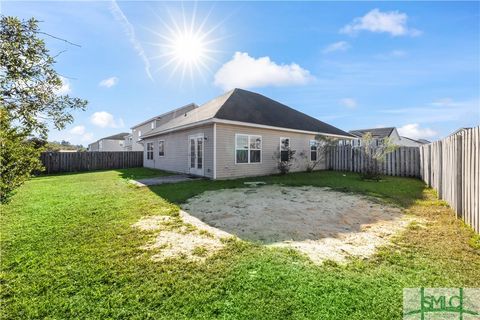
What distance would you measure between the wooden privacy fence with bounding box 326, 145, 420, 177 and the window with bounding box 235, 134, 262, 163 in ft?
19.9

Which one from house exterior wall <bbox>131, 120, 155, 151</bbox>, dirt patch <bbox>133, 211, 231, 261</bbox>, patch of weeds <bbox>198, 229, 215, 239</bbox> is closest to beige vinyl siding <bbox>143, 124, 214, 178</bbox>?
dirt patch <bbox>133, 211, 231, 261</bbox>

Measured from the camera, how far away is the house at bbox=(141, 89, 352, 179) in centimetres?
1130

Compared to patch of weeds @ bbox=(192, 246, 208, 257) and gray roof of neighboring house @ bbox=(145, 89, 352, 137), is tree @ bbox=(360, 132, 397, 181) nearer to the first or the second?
gray roof of neighboring house @ bbox=(145, 89, 352, 137)

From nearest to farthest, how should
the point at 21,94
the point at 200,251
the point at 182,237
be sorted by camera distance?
the point at 21,94
the point at 200,251
the point at 182,237

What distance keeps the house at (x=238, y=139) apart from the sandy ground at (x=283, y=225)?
478 centimetres

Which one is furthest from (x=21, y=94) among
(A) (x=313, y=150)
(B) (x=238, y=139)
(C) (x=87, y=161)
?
(C) (x=87, y=161)

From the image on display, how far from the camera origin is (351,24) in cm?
894

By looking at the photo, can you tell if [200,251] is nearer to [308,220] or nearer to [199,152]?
[308,220]

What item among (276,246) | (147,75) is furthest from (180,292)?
(147,75)

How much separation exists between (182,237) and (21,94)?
10.5 feet

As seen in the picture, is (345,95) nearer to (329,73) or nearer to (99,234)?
(329,73)

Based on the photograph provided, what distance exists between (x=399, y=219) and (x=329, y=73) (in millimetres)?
10054

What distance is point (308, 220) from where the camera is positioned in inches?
192

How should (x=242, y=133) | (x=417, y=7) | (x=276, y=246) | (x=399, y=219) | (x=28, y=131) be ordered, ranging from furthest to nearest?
(x=242, y=133), (x=417, y=7), (x=399, y=219), (x=276, y=246), (x=28, y=131)
